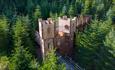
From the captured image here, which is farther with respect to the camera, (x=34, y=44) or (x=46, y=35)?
(x=34, y=44)

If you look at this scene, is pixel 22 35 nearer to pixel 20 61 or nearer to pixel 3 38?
pixel 3 38

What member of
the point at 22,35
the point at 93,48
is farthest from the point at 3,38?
the point at 93,48

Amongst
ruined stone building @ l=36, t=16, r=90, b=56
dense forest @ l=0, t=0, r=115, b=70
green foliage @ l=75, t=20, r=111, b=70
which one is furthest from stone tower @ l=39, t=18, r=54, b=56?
green foliage @ l=75, t=20, r=111, b=70

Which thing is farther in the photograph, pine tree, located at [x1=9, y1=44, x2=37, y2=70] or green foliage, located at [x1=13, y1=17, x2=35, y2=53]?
green foliage, located at [x1=13, y1=17, x2=35, y2=53]

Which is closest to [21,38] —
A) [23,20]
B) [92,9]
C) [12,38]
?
[12,38]

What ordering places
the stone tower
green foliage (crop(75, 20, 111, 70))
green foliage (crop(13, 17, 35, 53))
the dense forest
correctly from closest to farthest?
the dense forest < green foliage (crop(13, 17, 35, 53)) < green foliage (crop(75, 20, 111, 70)) < the stone tower

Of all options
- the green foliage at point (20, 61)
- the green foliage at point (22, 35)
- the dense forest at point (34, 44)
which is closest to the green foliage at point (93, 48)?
the dense forest at point (34, 44)

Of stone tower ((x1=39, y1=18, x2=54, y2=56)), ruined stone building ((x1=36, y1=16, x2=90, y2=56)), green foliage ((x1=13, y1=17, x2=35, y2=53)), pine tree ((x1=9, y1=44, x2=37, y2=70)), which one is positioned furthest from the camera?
ruined stone building ((x1=36, y1=16, x2=90, y2=56))

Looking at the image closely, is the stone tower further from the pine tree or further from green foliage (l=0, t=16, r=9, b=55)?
the pine tree

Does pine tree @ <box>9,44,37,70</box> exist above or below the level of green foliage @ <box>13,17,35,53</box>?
below
